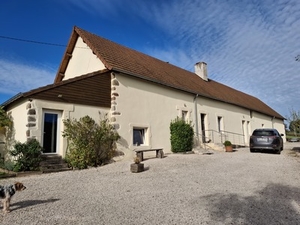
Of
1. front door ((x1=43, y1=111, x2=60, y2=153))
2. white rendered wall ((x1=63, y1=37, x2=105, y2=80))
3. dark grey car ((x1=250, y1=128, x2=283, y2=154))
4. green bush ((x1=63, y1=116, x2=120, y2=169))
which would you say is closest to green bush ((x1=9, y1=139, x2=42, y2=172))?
front door ((x1=43, y1=111, x2=60, y2=153))

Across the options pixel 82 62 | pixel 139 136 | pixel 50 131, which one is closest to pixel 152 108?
pixel 139 136

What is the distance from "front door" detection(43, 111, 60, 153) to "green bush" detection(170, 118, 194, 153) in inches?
269

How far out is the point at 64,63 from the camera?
1631 centimetres

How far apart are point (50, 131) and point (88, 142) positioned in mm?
1586

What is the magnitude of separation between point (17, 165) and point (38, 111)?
6.97ft

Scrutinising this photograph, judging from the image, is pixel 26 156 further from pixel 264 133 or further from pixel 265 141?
pixel 264 133

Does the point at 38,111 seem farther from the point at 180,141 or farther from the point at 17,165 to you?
the point at 180,141

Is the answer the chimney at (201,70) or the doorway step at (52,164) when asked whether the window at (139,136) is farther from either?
the chimney at (201,70)

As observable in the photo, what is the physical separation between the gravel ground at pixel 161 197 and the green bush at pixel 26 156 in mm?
622

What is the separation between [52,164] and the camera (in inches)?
361

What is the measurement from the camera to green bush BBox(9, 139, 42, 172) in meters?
8.49

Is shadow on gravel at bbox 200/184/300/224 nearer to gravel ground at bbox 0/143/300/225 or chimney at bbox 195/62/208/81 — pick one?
gravel ground at bbox 0/143/300/225

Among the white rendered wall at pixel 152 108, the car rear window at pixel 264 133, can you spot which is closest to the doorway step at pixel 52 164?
the white rendered wall at pixel 152 108

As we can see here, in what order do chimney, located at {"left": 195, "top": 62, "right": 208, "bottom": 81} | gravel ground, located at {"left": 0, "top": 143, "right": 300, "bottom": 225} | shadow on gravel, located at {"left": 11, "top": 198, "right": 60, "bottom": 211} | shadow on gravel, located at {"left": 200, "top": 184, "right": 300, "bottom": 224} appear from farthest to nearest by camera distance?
chimney, located at {"left": 195, "top": 62, "right": 208, "bottom": 81}
shadow on gravel, located at {"left": 11, "top": 198, "right": 60, "bottom": 211}
gravel ground, located at {"left": 0, "top": 143, "right": 300, "bottom": 225}
shadow on gravel, located at {"left": 200, "top": 184, "right": 300, "bottom": 224}
